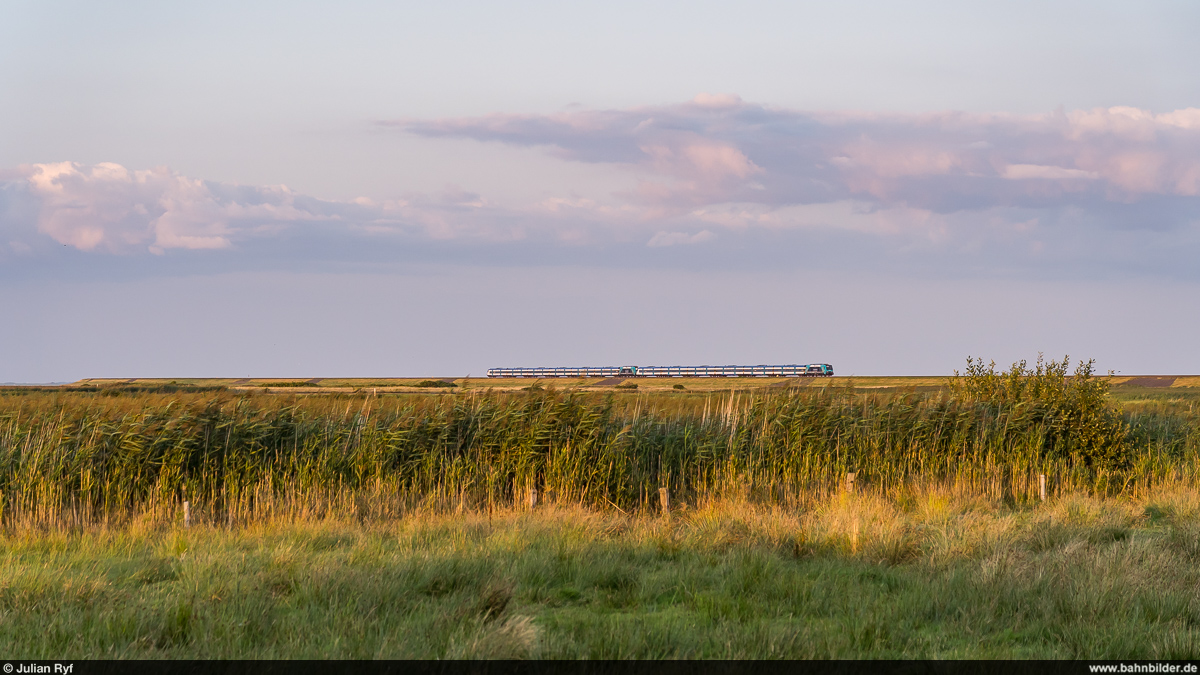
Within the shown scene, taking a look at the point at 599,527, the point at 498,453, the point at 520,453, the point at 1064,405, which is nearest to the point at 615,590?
the point at 599,527

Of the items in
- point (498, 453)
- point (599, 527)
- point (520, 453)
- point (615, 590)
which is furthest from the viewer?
point (498, 453)

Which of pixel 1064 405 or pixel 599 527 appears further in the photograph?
pixel 1064 405

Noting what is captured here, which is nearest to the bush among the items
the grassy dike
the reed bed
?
the reed bed

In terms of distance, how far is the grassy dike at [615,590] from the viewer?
5504mm

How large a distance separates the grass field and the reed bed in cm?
6

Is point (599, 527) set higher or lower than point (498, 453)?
lower

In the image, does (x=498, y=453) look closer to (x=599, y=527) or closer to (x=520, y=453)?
(x=520, y=453)

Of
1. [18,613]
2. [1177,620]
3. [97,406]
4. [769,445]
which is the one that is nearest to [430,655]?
[18,613]

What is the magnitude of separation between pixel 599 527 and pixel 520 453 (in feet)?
17.5

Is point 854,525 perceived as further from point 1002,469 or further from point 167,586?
point 1002,469

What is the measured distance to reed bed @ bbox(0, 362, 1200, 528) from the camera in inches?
558

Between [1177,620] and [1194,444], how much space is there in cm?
1820

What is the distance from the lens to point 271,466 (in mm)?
15195

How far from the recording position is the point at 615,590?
7613mm
